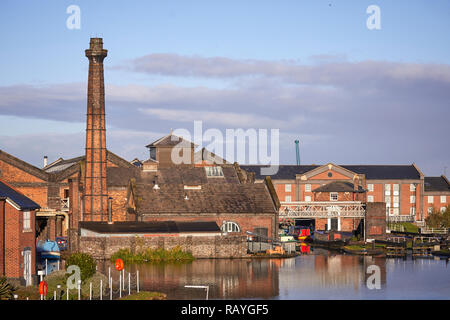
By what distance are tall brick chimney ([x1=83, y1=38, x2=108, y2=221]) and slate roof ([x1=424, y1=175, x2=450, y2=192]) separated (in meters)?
65.3

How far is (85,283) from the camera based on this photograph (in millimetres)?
38906

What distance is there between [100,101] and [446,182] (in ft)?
231

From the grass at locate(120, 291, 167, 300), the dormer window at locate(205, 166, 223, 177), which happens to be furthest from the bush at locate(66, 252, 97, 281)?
the dormer window at locate(205, 166, 223, 177)

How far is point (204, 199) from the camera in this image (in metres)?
68.7

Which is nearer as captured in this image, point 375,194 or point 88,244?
point 88,244

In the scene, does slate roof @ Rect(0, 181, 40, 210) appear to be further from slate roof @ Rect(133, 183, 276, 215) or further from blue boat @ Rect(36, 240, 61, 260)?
slate roof @ Rect(133, 183, 276, 215)

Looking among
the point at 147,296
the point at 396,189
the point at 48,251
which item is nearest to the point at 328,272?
the point at 147,296

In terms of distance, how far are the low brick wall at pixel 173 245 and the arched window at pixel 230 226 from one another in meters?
6.11

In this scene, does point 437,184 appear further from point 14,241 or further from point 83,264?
point 14,241

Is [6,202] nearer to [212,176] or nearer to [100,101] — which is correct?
[100,101]

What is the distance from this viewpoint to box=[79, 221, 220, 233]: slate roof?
59.9 meters

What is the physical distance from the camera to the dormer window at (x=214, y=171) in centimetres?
8119

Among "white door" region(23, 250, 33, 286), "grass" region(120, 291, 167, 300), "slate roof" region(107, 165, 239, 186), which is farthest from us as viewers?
"slate roof" region(107, 165, 239, 186)
